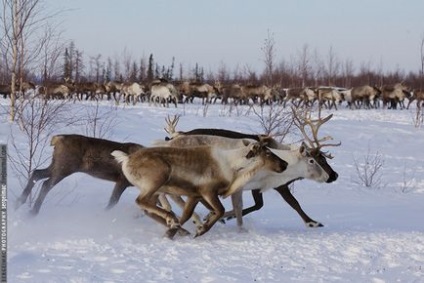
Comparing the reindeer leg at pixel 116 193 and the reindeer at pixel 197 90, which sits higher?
the reindeer at pixel 197 90

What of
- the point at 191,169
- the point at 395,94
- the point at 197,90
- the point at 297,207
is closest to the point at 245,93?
the point at 197,90

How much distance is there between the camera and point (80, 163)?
912cm

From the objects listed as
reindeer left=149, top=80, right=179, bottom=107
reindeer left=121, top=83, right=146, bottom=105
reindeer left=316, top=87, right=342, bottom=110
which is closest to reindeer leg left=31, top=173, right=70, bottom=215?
reindeer left=149, top=80, right=179, bottom=107

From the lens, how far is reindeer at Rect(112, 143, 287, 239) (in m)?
7.55

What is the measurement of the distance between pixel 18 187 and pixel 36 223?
2.90 metres

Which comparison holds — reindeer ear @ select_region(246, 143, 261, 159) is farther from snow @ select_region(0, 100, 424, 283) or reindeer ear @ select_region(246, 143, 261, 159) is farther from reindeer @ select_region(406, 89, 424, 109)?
reindeer @ select_region(406, 89, 424, 109)

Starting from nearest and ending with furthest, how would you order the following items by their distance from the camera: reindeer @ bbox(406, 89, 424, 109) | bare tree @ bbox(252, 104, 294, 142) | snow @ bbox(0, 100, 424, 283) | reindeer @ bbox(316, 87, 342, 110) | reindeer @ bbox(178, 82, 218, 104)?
1. snow @ bbox(0, 100, 424, 283)
2. bare tree @ bbox(252, 104, 294, 142)
3. reindeer @ bbox(406, 89, 424, 109)
4. reindeer @ bbox(316, 87, 342, 110)
5. reindeer @ bbox(178, 82, 218, 104)

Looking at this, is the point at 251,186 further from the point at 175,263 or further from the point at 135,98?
the point at 135,98

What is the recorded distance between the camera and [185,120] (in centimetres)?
2430

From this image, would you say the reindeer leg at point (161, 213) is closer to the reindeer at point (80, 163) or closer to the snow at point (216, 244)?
the snow at point (216, 244)

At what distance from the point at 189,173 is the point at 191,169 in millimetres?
51

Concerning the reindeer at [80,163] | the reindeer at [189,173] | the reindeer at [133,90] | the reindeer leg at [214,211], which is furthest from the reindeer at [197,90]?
the reindeer leg at [214,211]

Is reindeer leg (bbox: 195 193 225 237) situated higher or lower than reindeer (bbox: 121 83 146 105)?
lower

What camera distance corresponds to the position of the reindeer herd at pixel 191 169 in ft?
25.0
